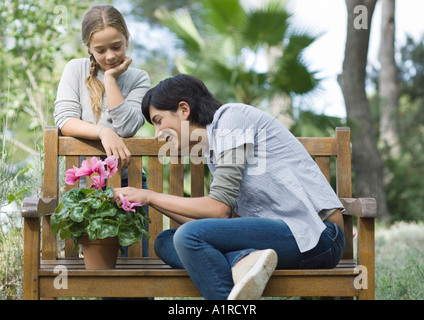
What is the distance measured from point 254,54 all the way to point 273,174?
536 centimetres

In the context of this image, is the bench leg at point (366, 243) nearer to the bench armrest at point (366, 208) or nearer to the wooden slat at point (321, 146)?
the bench armrest at point (366, 208)

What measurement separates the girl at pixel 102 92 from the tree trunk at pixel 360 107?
16.2ft

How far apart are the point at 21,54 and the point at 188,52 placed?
2300mm

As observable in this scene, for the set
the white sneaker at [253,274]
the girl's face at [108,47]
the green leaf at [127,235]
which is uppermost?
the girl's face at [108,47]

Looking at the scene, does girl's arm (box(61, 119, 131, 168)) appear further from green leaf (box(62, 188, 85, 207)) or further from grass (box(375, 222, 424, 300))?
grass (box(375, 222, 424, 300))

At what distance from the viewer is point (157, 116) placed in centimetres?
269

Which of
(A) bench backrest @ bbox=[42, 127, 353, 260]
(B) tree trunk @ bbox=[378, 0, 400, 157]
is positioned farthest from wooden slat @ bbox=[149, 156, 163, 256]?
(B) tree trunk @ bbox=[378, 0, 400, 157]

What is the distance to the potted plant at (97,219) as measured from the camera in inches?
98.6

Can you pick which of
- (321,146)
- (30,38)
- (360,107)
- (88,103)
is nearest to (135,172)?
(88,103)

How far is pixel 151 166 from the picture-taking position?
10.3 feet

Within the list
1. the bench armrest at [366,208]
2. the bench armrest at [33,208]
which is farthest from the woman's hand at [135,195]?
the bench armrest at [366,208]

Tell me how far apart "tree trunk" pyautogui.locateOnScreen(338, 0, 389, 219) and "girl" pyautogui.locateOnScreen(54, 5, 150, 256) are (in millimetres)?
4933
